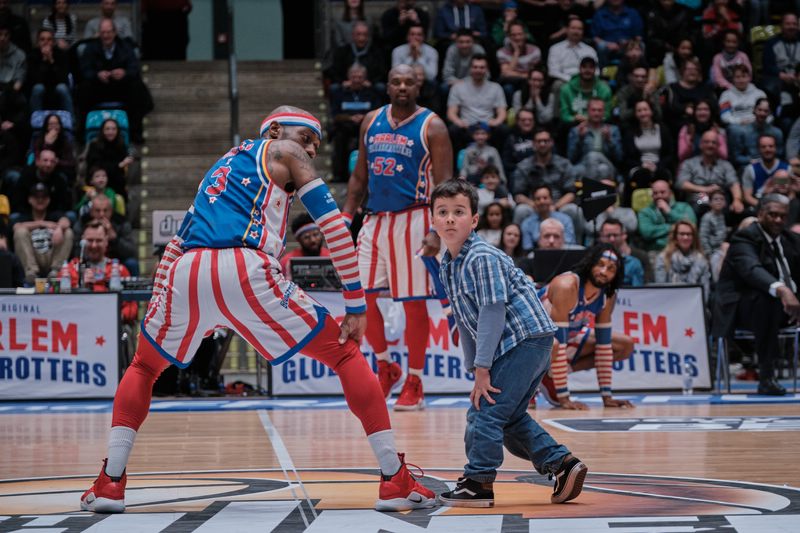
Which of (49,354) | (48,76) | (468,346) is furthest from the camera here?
(48,76)

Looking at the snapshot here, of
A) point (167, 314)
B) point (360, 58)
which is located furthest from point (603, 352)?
point (360, 58)

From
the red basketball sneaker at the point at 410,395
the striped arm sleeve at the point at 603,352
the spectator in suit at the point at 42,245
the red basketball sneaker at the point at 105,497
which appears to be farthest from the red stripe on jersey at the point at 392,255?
the spectator in suit at the point at 42,245

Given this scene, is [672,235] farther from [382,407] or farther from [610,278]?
[382,407]

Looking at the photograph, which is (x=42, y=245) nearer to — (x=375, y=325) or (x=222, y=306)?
(x=375, y=325)

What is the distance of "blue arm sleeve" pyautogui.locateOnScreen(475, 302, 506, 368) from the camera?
15.1 feet

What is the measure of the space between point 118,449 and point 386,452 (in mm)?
1006

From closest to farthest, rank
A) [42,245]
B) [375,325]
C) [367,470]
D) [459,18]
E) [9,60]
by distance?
[367,470] → [375,325] → [42,245] → [9,60] → [459,18]

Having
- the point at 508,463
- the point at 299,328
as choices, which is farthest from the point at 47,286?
the point at 299,328

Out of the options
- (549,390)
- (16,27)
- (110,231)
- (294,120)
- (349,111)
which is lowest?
(549,390)

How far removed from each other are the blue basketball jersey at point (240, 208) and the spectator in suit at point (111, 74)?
35.5ft

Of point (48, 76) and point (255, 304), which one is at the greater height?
point (48, 76)

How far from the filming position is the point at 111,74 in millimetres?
15055

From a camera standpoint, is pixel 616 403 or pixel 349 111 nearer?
pixel 616 403

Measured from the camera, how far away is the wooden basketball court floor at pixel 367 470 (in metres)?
4.16
